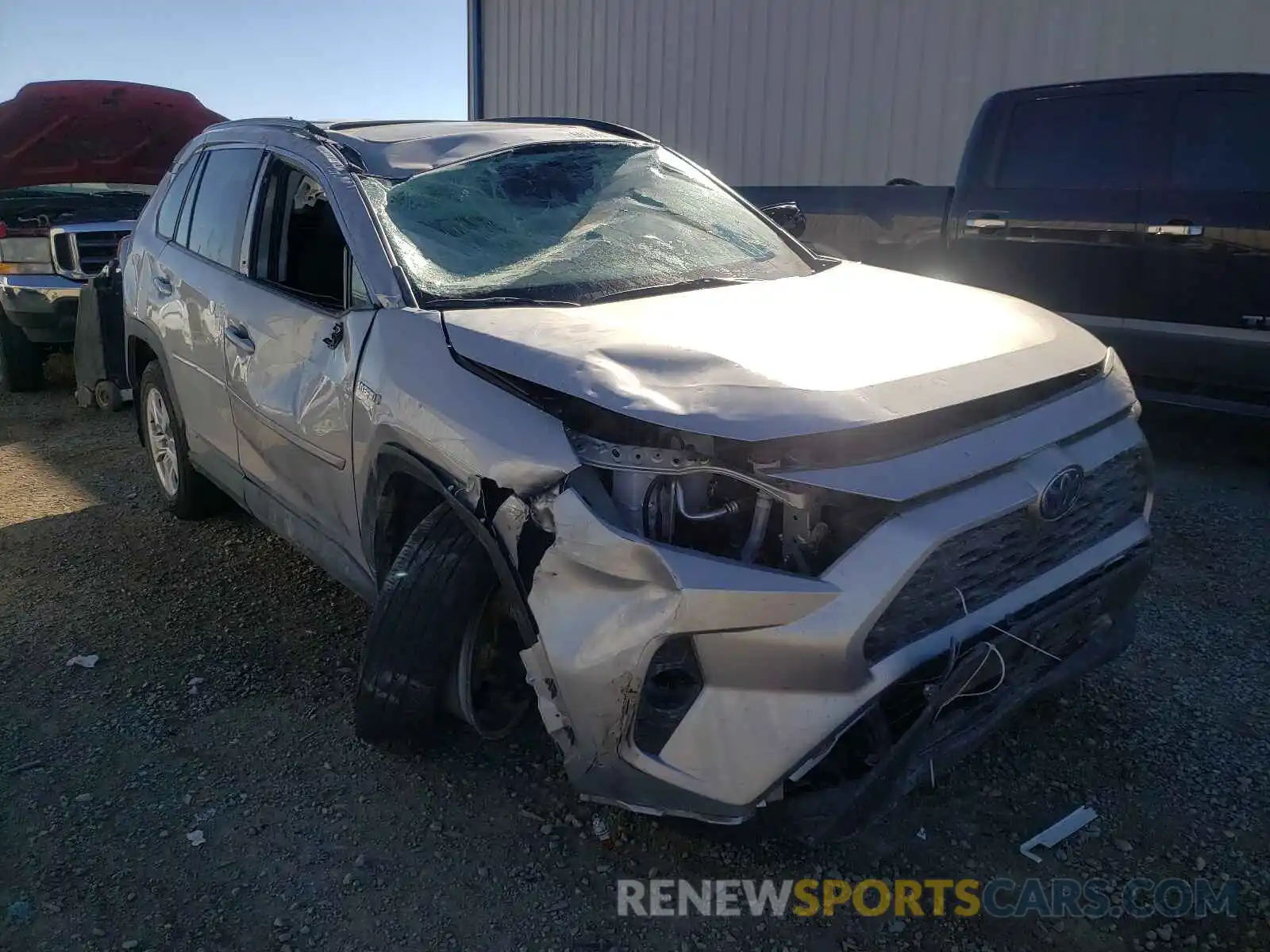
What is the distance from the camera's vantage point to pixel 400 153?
11.4ft

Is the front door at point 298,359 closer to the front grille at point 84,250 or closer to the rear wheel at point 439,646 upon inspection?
the rear wheel at point 439,646

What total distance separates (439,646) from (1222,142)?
4.82 metres

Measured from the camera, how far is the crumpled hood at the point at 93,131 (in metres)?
7.84

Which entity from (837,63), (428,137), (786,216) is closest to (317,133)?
(428,137)

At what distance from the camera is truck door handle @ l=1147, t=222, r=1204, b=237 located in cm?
518

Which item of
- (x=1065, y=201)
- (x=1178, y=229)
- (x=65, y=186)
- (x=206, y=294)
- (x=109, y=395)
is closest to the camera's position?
(x=206, y=294)

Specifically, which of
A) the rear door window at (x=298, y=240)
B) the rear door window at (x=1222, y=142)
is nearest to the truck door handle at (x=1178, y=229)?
the rear door window at (x=1222, y=142)

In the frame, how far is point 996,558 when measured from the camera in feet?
7.57

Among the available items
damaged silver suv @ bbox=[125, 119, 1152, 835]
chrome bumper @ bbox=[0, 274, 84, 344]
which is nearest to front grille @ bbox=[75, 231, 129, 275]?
chrome bumper @ bbox=[0, 274, 84, 344]

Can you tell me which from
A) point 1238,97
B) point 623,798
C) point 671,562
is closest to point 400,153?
point 671,562

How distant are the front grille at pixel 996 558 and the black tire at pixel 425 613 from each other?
3.33 feet

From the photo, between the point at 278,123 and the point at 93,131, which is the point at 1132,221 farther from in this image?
the point at 93,131

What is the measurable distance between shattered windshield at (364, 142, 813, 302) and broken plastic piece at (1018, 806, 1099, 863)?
1827mm

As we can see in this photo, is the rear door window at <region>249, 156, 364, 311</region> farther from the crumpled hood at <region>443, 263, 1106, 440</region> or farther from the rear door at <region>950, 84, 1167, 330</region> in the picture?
the rear door at <region>950, 84, 1167, 330</region>
